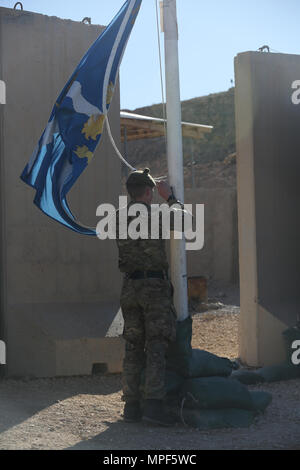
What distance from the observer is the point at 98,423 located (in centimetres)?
451

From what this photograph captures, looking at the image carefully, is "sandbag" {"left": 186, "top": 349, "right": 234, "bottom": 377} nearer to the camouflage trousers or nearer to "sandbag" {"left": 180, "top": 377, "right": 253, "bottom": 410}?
"sandbag" {"left": 180, "top": 377, "right": 253, "bottom": 410}

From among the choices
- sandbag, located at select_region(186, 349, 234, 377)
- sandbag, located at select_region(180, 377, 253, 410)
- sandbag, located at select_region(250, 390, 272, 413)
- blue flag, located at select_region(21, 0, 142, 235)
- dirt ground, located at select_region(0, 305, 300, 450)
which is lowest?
dirt ground, located at select_region(0, 305, 300, 450)

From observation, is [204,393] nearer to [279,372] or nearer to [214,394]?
[214,394]

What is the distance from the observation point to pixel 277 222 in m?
6.23

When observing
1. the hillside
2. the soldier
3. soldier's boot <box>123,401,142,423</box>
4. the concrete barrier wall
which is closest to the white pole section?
the soldier

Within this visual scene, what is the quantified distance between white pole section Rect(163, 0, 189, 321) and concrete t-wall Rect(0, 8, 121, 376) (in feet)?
4.29

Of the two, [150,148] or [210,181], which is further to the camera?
[150,148]

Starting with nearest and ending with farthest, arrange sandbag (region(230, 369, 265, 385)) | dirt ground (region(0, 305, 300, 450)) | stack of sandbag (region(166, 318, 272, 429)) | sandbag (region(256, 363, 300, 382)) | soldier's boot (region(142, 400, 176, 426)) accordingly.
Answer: dirt ground (region(0, 305, 300, 450)) < soldier's boot (region(142, 400, 176, 426)) < stack of sandbag (region(166, 318, 272, 429)) < sandbag (region(230, 369, 265, 385)) < sandbag (region(256, 363, 300, 382))

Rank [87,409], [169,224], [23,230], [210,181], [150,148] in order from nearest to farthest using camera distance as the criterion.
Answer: [169,224], [87,409], [23,230], [210,181], [150,148]

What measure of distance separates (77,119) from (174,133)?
69cm

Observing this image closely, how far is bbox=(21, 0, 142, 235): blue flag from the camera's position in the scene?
4.79m
